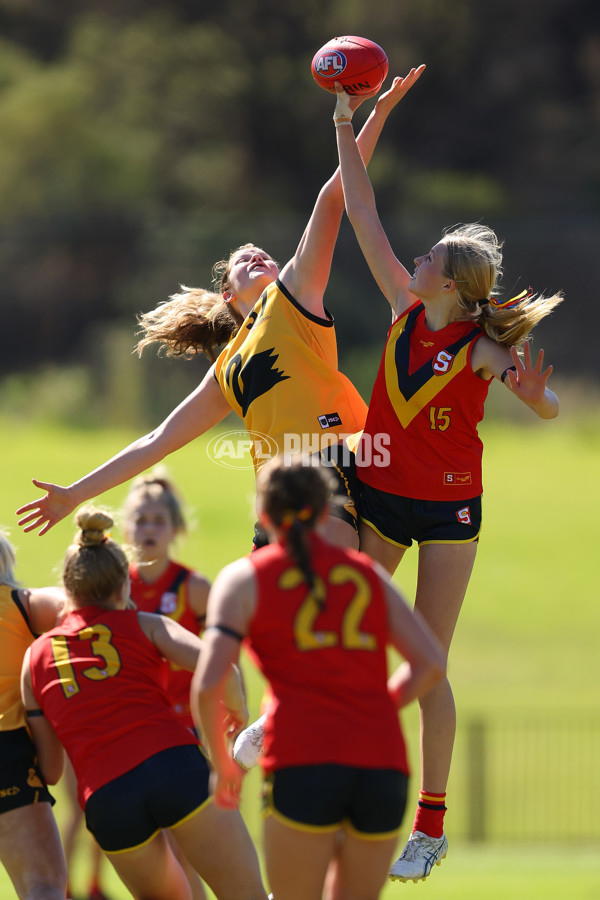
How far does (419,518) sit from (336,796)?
1503 millimetres

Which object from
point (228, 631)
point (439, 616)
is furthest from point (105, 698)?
point (439, 616)

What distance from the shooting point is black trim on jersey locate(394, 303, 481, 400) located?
4.72 metres

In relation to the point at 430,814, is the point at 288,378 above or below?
above

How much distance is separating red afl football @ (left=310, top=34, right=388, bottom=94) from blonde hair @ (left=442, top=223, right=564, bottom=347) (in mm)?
715

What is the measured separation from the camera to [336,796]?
359 centimetres

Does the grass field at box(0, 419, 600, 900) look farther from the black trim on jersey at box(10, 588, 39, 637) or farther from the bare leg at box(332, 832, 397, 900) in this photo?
the bare leg at box(332, 832, 397, 900)

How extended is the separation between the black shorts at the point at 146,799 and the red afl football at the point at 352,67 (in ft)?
8.60

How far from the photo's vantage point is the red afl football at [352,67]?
487 cm

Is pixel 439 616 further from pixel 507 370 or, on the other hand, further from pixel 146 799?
pixel 146 799

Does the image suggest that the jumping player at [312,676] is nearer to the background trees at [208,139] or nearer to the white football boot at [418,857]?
the white football boot at [418,857]

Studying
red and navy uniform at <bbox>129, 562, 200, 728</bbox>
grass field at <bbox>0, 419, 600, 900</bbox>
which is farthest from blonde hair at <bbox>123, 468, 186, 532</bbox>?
grass field at <bbox>0, 419, 600, 900</bbox>

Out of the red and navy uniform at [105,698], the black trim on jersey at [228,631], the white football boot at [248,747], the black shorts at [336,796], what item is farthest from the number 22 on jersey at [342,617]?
the white football boot at [248,747]

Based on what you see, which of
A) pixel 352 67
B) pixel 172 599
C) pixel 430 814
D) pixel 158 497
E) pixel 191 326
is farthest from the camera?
pixel 158 497

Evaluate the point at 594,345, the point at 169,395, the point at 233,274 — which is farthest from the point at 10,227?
the point at 233,274
